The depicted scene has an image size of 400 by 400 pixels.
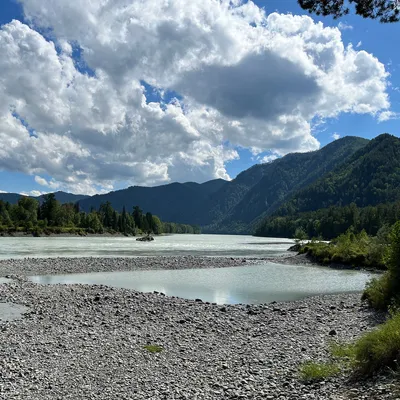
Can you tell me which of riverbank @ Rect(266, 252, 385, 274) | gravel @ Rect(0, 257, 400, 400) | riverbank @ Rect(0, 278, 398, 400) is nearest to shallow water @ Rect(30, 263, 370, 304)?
gravel @ Rect(0, 257, 400, 400)

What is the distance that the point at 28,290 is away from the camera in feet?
109

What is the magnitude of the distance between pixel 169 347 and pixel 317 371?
7584 mm

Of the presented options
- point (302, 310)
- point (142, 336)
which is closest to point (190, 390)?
point (142, 336)

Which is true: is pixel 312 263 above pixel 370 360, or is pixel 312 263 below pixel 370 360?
below

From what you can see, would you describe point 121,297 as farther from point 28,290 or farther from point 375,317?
point 375,317

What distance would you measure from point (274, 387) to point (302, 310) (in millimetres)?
16138

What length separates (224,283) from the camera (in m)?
44.0

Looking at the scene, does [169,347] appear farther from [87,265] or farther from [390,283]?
[87,265]

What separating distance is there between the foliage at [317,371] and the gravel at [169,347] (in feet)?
1.27

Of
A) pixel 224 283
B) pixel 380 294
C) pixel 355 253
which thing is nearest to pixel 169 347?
pixel 380 294

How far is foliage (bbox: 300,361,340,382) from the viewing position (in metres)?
12.2

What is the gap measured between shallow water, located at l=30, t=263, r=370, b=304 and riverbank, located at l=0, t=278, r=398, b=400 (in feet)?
19.3

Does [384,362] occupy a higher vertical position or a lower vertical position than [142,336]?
higher

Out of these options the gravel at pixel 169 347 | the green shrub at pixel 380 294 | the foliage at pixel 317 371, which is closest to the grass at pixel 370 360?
the foliage at pixel 317 371
